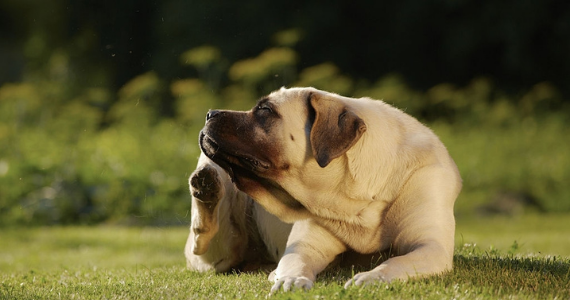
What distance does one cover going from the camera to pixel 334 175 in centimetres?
438

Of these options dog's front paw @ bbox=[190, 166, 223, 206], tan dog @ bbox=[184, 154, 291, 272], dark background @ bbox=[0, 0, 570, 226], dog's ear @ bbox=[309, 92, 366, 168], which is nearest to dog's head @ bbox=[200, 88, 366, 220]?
dog's ear @ bbox=[309, 92, 366, 168]

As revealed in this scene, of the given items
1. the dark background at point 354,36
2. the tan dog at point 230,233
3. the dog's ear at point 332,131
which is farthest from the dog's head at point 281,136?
the dark background at point 354,36

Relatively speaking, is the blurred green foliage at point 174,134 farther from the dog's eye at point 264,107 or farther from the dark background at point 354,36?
the dog's eye at point 264,107

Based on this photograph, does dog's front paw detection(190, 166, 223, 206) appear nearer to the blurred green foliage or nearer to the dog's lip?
the dog's lip

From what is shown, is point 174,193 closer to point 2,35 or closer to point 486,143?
point 486,143

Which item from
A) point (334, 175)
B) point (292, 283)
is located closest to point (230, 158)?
point (334, 175)

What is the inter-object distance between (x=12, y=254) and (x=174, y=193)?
258 cm

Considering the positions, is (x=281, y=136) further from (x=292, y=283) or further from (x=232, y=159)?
(x=292, y=283)

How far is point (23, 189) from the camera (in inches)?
407

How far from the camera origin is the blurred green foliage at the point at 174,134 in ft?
34.6

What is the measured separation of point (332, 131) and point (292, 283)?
86 cm

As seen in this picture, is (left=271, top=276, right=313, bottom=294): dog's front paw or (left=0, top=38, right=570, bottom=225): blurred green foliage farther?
(left=0, top=38, right=570, bottom=225): blurred green foliage

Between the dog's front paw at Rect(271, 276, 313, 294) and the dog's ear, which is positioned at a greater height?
the dog's ear

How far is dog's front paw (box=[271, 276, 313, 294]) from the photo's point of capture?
12.7 ft
